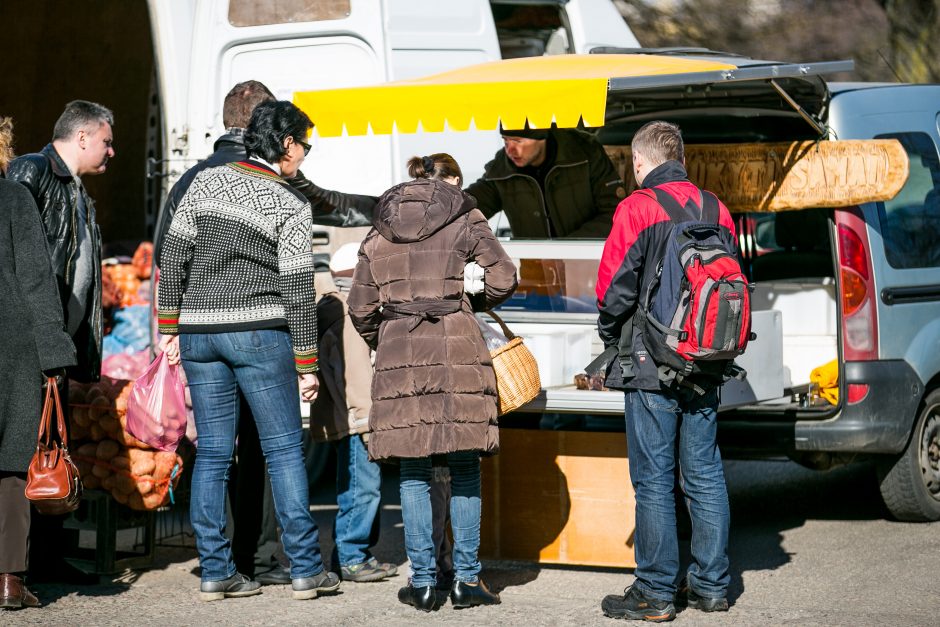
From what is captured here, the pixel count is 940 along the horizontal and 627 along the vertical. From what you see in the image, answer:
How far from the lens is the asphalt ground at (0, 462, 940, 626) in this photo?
5488mm

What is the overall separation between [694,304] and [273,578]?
2.21m

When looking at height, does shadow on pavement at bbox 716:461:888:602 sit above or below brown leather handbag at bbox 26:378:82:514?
below

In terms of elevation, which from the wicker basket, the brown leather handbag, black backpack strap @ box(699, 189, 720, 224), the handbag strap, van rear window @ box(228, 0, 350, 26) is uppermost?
van rear window @ box(228, 0, 350, 26)

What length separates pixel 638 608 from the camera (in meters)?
5.45

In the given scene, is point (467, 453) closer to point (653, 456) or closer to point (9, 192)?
point (653, 456)

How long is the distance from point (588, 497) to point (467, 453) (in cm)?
93

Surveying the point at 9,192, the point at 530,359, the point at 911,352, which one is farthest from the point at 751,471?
the point at 9,192

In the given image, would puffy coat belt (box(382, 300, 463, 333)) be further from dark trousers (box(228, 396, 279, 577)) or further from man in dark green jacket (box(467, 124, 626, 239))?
man in dark green jacket (box(467, 124, 626, 239))

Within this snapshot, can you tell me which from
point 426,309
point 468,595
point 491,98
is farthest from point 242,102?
point 468,595

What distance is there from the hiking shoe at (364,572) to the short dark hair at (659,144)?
2.13 metres

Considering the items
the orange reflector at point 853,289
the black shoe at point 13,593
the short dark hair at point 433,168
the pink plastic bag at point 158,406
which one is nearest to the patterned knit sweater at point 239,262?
the pink plastic bag at point 158,406

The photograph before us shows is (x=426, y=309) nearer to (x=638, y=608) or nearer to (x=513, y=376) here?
(x=513, y=376)

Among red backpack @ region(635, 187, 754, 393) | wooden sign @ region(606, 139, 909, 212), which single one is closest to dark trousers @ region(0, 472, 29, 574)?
red backpack @ region(635, 187, 754, 393)

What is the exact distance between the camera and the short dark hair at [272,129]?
18.5 feet
